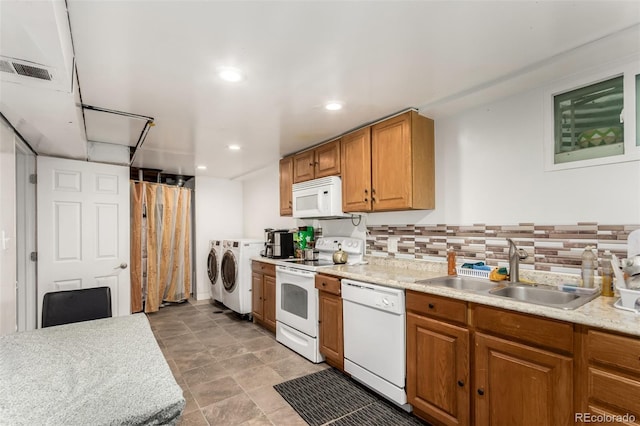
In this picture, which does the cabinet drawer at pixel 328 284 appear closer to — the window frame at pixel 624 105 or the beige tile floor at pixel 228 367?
the beige tile floor at pixel 228 367

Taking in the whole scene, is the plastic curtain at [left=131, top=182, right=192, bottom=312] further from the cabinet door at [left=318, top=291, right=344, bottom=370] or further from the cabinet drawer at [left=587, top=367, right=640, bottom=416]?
the cabinet drawer at [left=587, top=367, right=640, bottom=416]

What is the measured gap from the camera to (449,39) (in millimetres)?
1636

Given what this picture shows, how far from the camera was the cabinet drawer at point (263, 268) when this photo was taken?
3684 millimetres

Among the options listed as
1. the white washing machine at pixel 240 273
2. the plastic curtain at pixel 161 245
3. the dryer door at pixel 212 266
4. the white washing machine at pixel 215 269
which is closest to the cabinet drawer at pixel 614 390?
the white washing machine at pixel 240 273

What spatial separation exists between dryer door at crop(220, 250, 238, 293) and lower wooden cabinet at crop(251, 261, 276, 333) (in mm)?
304

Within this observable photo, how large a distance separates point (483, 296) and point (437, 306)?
11.7 inches

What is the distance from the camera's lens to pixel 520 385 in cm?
157

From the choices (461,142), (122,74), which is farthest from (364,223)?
(122,74)

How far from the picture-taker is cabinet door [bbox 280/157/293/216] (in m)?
4.00

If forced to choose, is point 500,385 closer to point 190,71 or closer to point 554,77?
point 554,77

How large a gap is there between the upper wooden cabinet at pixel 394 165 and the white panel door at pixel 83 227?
2.64 m

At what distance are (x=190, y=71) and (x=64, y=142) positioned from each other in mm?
1573

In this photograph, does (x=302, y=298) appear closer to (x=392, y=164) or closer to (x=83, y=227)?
(x=392, y=164)

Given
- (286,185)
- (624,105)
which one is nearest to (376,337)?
(624,105)
